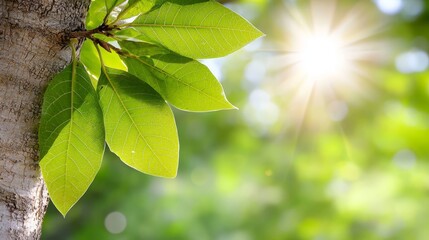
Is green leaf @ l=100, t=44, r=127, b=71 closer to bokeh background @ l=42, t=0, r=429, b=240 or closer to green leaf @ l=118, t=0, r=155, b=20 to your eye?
green leaf @ l=118, t=0, r=155, b=20

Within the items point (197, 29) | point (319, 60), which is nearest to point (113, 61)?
point (197, 29)

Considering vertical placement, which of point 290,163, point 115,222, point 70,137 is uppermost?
point 290,163

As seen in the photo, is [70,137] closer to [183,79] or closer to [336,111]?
[183,79]

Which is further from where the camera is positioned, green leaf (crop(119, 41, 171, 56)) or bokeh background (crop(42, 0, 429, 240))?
bokeh background (crop(42, 0, 429, 240))

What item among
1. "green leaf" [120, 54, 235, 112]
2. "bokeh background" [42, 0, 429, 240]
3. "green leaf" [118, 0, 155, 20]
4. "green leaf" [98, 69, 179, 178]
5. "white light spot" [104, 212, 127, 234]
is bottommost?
"green leaf" [98, 69, 179, 178]

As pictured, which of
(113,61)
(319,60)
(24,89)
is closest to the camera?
(24,89)

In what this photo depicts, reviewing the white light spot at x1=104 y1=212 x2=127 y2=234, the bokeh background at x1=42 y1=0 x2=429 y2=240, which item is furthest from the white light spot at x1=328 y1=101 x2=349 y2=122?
the white light spot at x1=104 y1=212 x2=127 y2=234

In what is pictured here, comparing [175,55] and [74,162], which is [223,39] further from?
[74,162]
